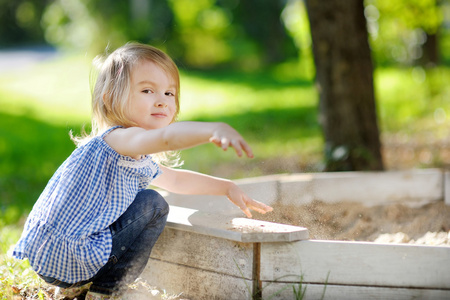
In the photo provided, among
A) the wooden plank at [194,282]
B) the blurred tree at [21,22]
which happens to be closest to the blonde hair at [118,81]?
the wooden plank at [194,282]

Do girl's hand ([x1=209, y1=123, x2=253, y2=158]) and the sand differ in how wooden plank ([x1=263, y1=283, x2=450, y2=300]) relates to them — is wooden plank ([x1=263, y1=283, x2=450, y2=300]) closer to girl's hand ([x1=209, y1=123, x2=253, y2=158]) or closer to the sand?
the sand

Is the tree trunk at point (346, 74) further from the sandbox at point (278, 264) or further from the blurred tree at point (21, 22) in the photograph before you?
the blurred tree at point (21, 22)

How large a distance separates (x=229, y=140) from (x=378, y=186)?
1911mm

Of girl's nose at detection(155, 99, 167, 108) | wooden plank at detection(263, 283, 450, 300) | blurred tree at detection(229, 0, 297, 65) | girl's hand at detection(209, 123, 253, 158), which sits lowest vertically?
wooden plank at detection(263, 283, 450, 300)

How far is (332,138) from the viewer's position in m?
4.53

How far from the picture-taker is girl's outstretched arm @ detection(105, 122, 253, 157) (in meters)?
1.64

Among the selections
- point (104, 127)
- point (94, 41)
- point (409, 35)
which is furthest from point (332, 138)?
point (94, 41)

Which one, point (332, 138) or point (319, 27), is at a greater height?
point (319, 27)

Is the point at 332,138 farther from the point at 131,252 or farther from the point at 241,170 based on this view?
the point at 131,252

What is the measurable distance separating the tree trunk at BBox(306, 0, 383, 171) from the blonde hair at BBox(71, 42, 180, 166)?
94.0 inches

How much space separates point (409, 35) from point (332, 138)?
8233 millimetres

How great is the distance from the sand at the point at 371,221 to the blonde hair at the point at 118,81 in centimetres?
88

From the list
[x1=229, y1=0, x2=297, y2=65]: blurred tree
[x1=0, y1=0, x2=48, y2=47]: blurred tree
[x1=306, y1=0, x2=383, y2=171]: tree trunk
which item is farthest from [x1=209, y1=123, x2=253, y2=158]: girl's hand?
[x1=0, y1=0, x2=48, y2=47]: blurred tree

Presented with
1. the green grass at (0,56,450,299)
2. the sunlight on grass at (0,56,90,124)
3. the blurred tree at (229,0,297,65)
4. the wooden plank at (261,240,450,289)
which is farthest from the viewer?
the blurred tree at (229,0,297,65)
